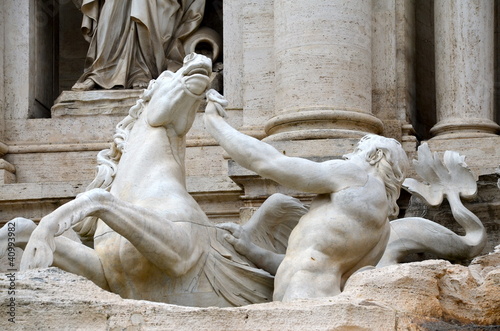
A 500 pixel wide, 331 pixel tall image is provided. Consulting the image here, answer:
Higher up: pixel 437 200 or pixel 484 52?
pixel 484 52

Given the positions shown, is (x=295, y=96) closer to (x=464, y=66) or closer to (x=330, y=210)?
(x=464, y=66)

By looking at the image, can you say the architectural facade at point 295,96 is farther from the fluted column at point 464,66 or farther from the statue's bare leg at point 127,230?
the statue's bare leg at point 127,230

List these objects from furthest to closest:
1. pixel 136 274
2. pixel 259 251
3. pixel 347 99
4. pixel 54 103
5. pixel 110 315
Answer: pixel 54 103 → pixel 347 99 → pixel 259 251 → pixel 136 274 → pixel 110 315

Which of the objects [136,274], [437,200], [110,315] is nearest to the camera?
[110,315]

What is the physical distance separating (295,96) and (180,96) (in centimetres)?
283

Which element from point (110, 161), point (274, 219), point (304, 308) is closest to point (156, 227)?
point (110, 161)

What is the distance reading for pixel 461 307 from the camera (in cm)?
898

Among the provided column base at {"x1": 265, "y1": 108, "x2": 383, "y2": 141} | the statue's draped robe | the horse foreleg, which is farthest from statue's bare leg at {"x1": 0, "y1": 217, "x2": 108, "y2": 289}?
the statue's draped robe

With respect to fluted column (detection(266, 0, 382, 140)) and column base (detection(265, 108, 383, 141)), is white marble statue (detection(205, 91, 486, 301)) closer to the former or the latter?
column base (detection(265, 108, 383, 141))

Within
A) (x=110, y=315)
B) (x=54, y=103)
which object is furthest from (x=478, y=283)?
(x=54, y=103)

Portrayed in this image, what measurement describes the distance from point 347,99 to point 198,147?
4.69 feet

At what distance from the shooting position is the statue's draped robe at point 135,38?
48.0 ft

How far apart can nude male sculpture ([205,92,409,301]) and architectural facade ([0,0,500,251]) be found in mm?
2124

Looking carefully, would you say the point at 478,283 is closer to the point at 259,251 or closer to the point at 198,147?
the point at 259,251
